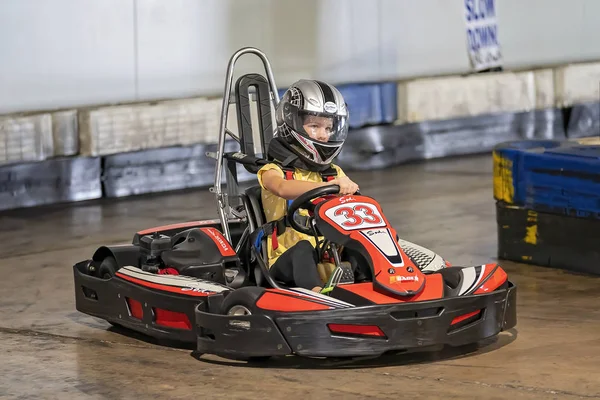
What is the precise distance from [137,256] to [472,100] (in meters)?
5.93

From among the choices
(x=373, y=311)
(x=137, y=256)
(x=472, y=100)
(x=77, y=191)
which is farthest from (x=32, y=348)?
(x=472, y=100)

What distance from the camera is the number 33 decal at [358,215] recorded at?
444 centimetres

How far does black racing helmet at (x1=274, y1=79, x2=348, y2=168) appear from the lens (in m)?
4.78

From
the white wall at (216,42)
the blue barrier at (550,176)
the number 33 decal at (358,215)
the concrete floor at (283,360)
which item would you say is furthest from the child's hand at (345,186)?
the white wall at (216,42)

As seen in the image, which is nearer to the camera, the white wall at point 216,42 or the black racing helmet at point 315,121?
the black racing helmet at point 315,121

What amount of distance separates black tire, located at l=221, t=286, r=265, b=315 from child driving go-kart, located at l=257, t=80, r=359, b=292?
0.30 meters

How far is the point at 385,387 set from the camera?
4129mm

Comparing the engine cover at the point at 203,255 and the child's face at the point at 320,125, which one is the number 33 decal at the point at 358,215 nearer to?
the child's face at the point at 320,125

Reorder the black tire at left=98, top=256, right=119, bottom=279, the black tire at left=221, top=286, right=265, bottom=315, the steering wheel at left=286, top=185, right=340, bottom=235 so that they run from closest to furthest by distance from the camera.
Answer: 1. the black tire at left=221, top=286, right=265, bottom=315
2. the steering wheel at left=286, top=185, right=340, bottom=235
3. the black tire at left=98, top=256, right=119, bottom=279

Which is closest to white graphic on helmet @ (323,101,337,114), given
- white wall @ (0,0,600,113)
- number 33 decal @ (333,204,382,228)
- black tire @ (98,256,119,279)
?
number 33 decal @ (333,204,382,228)

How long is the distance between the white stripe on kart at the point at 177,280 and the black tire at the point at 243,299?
148mm

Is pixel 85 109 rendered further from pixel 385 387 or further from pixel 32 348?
pixel 385 387

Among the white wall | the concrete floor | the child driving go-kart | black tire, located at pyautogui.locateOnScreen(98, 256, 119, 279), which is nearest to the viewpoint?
the concrete floor

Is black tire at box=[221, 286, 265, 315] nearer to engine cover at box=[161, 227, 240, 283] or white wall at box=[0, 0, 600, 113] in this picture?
engine cover at box=[161, 227, 240, 283]
